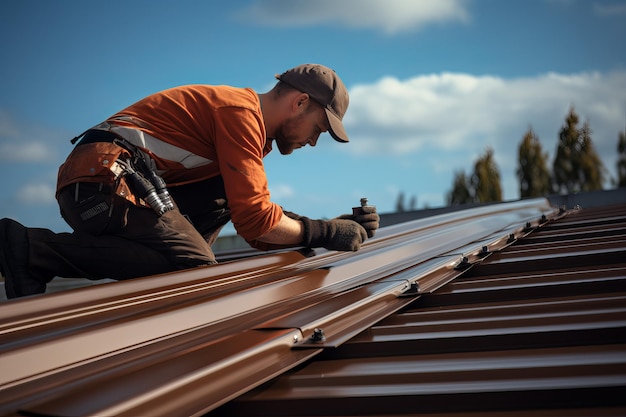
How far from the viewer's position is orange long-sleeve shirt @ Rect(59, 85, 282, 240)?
8.38 feet

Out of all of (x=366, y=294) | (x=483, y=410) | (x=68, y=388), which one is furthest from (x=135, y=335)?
(x=483, y=410)

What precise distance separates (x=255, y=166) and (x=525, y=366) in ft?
5.12

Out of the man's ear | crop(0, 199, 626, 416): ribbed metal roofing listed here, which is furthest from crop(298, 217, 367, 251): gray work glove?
the man's ear

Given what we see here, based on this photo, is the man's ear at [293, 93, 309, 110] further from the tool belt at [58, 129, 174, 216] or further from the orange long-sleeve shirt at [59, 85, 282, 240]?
the tool belt at [58, 129, 174, 216]

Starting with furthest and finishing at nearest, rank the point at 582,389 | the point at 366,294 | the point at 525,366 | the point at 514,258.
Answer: the point at 514,258 < the point at 366,294 < the point at 525,366 < the point at 582,389

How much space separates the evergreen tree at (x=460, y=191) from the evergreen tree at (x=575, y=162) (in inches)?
137

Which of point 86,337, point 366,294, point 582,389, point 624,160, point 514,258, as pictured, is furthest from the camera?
point 624,160

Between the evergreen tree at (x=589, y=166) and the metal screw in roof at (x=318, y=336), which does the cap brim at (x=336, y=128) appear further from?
the evergreen tree at (x=589, y=166)

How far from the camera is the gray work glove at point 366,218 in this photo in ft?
9.93

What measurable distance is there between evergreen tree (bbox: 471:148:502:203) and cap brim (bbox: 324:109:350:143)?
22429mm

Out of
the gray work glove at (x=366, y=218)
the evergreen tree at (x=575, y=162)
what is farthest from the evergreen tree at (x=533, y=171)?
the gray work glove at (x=366, y=218)

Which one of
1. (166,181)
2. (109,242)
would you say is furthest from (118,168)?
(166,181)

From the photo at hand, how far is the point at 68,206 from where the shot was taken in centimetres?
259

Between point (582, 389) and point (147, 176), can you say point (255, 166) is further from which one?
point (582, 389)
